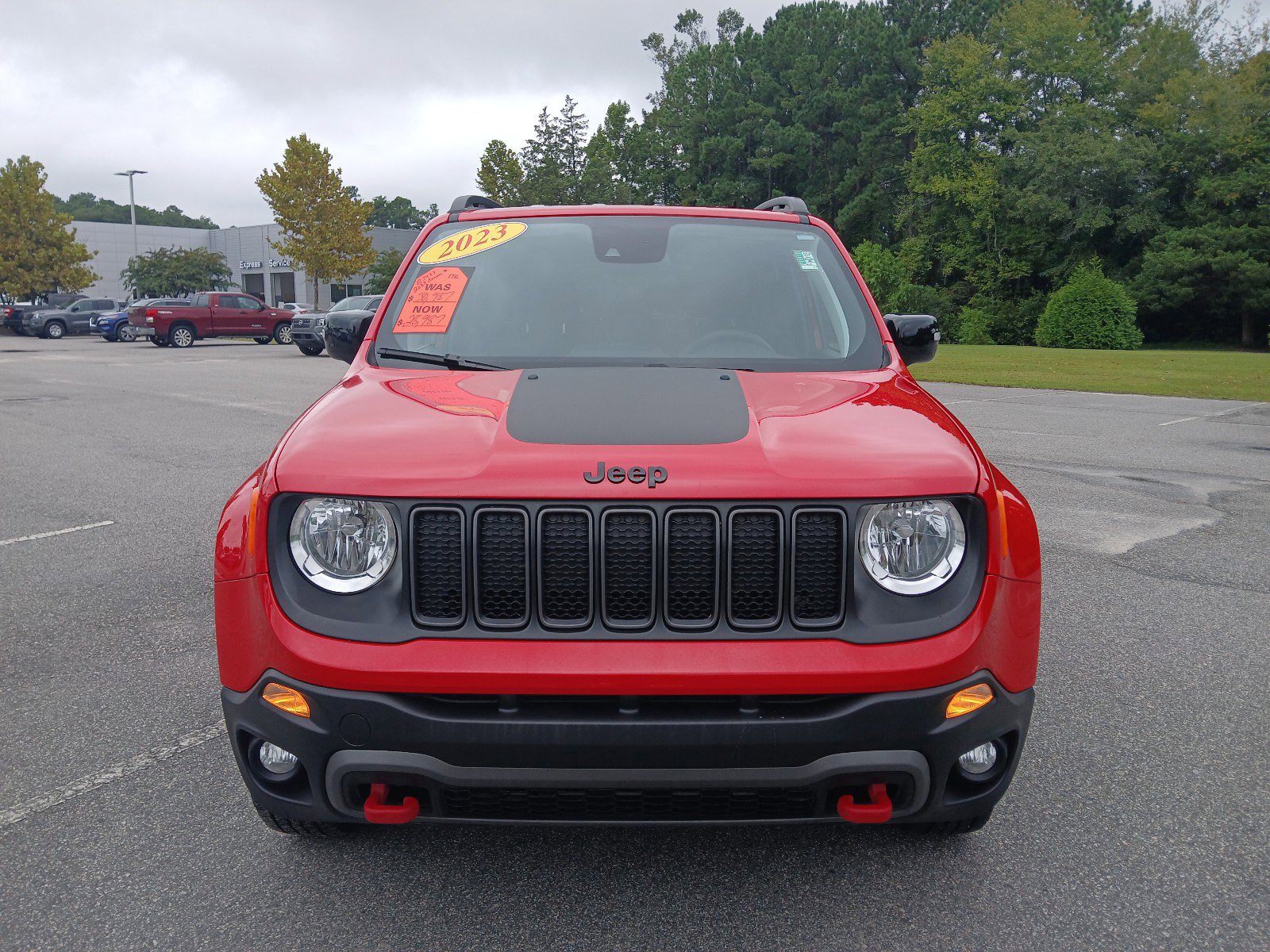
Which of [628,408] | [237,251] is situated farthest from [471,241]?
[237,251]

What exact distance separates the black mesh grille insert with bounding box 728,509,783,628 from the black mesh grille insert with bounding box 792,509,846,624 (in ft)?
0.14

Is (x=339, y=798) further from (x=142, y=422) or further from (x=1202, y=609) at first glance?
(x=142, y=422)

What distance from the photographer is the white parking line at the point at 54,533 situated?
6.39 meters

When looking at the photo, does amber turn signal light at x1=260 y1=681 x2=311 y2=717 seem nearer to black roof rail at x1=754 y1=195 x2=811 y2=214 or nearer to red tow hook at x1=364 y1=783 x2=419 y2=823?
red tow hook at x1=364 y1=783 x2=419 y2=823

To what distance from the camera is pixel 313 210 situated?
52.5 meters

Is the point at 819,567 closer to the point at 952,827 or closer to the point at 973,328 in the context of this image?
the point at 952,827

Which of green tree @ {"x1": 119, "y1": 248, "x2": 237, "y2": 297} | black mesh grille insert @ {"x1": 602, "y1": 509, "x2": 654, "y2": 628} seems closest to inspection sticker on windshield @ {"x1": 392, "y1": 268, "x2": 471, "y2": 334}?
black mesh grille insert @ {"x1": 602, "y1": 509, "x2": 654, "y2": 628}

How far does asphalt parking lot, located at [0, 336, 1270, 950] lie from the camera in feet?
7.90

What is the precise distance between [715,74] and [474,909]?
76335 mm

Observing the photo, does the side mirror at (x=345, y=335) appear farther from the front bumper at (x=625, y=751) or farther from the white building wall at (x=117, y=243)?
the white building wall at (x=117, y=243)

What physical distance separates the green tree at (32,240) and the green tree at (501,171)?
2338 cm

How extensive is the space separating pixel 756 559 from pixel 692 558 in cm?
14

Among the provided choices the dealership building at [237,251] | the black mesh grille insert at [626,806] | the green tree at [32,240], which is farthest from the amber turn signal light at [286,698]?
the dealership building at [237,251]

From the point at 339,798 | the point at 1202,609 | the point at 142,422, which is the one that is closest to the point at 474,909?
the point at 339,798
